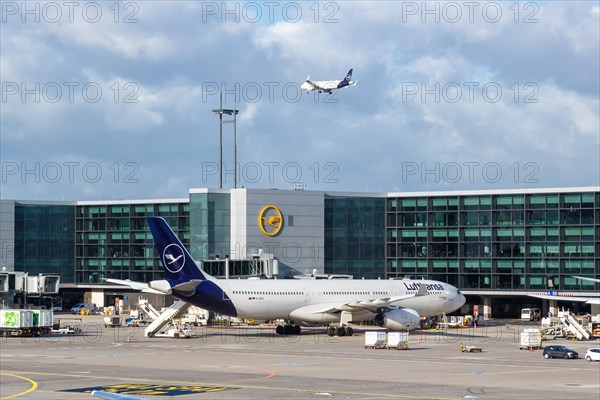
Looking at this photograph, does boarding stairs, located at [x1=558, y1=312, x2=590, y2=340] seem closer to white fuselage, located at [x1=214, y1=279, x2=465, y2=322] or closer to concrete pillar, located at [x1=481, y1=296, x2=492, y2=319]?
white fuselage, located at [x1=214, y1=279, x2=465, y2=322]

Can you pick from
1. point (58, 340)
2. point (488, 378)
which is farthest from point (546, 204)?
point (488, 378)

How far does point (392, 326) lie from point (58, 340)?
1176 inches

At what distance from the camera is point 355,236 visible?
137875 mm

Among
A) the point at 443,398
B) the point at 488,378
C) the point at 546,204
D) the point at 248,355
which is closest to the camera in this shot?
the point at 443,398

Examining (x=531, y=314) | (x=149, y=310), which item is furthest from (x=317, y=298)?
(x=531, y=314)

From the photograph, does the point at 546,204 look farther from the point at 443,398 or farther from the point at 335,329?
the point at 443,398

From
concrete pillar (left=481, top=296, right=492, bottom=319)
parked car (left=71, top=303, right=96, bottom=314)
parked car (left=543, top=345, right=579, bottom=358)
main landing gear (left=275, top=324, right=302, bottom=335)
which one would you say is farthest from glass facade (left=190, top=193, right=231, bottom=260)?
parked car (left=543, top=345, right=579, bottom=358)

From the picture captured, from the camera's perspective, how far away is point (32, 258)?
162 meters

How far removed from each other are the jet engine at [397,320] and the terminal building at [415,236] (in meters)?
24.7

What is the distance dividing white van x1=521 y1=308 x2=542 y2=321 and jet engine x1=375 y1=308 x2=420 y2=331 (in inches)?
1402

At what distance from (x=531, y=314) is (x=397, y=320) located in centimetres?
3898

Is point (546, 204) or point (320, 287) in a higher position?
point (546, 204)

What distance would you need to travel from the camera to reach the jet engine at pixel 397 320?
96562 mm

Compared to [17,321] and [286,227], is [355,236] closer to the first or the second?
[286,227]
